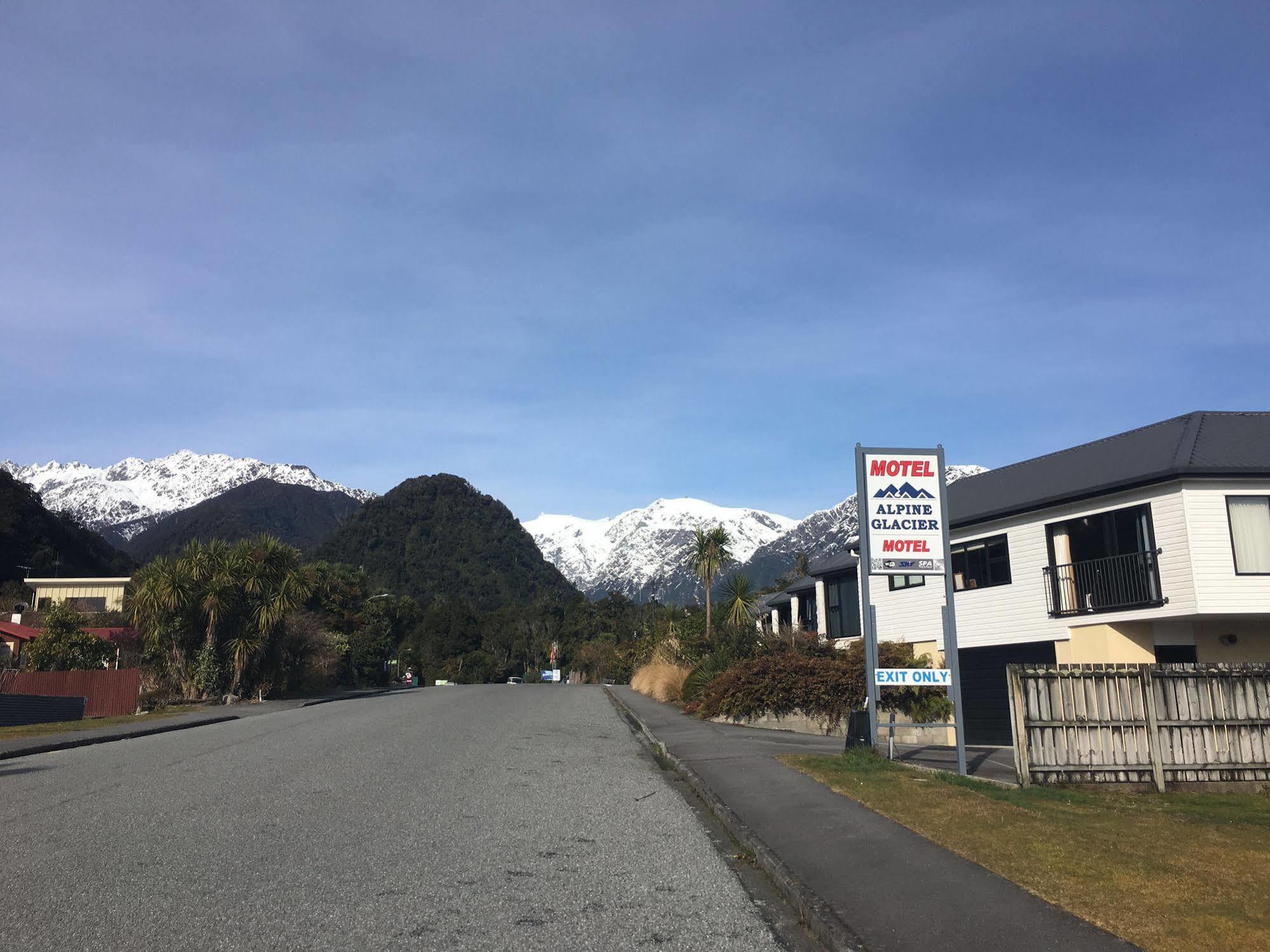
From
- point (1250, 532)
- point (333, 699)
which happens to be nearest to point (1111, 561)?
point (1250, 532)

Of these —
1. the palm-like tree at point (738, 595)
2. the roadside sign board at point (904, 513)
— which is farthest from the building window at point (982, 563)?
the palm-like tree at point (738, 595)

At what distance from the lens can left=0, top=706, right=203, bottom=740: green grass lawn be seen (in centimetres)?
1866

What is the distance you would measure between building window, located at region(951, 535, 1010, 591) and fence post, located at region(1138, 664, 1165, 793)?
13.0m

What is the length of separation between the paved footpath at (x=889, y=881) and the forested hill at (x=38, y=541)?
2877 inches

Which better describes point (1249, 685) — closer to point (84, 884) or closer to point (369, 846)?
point (369, 846)

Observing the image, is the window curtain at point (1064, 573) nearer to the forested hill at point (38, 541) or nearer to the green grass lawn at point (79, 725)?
the green grass lawn at point (79, 725)

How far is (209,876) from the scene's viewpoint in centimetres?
688

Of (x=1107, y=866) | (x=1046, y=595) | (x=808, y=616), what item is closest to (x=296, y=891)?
(x=1107, y=866)

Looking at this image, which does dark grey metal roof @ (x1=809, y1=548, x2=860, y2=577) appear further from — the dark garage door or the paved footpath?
the paved footpath

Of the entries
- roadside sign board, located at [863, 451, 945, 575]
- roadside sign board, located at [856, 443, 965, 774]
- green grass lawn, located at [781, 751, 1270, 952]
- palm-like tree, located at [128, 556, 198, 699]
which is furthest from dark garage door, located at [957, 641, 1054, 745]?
palm-like tree, located at [128, 556, 198, 699]

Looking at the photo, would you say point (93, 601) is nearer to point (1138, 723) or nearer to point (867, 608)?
point (867, 608)

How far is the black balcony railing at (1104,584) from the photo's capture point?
22.0 metres

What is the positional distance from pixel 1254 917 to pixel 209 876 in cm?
665

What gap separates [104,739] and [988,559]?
2098 centimetres
